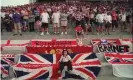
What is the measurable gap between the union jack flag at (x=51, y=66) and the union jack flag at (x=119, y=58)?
667 mm

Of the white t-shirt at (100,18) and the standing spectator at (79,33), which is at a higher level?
the white t-shirt at (100,18)

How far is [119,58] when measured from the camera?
14.6 meters

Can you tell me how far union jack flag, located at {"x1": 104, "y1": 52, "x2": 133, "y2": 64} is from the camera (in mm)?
14375

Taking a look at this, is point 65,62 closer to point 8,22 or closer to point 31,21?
point 31,21

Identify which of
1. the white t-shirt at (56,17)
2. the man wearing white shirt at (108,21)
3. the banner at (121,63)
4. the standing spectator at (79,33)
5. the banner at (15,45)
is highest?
the white t-shirt at (56,17)

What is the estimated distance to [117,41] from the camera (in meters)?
17.1

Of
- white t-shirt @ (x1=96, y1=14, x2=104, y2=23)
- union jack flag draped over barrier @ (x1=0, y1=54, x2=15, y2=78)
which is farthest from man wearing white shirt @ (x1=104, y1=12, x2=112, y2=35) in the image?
union jack flag draped over barrier @ (x1=0, y1=54, x2=15, y2=78)

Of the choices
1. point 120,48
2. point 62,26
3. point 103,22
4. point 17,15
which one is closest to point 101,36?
point 103,22

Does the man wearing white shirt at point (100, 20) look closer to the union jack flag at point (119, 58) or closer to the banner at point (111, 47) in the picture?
the banner at point (111, 47)

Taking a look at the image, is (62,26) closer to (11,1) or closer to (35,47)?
(35,47)

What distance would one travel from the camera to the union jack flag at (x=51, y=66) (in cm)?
1342

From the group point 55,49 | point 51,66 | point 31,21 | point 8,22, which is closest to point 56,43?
point 55,49

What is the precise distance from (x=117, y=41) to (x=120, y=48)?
45.5 inches

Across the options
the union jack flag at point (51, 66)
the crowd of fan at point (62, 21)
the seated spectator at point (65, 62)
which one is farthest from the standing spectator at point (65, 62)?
the crowd of fan at point (62, 21)
